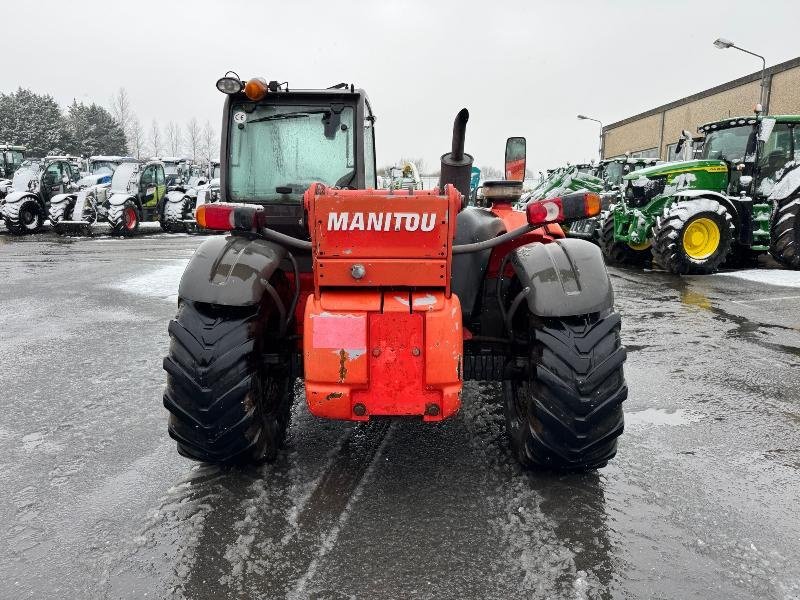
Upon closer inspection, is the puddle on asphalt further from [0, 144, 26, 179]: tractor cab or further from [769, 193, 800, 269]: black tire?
[0, 144, 26, 179]: tractor cab

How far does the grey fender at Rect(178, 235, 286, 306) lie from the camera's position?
2.71 m

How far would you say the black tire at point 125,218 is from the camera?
18719mm

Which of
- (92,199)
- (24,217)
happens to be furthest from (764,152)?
(24,217)

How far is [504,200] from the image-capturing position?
394 centimetres

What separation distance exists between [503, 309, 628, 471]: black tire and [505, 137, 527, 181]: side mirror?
4.61 ft

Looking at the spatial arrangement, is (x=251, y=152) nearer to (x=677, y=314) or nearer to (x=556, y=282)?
(x=556, y=282)

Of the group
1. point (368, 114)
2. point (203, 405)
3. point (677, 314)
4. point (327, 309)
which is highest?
point (368, 114)

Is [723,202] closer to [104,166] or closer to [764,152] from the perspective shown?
[764,152]

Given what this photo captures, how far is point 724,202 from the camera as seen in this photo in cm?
1042

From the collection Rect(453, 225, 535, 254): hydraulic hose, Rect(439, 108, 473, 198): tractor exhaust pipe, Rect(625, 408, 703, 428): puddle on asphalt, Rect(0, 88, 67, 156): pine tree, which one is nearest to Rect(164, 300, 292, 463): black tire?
Rect(453, 225, 535, 254): hydraulic hose

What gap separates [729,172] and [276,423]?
34.7 ft

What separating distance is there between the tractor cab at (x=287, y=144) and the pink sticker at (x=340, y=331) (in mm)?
1735

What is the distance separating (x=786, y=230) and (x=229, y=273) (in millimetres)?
10147

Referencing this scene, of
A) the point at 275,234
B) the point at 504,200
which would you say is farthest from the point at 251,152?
the point at 504,200
